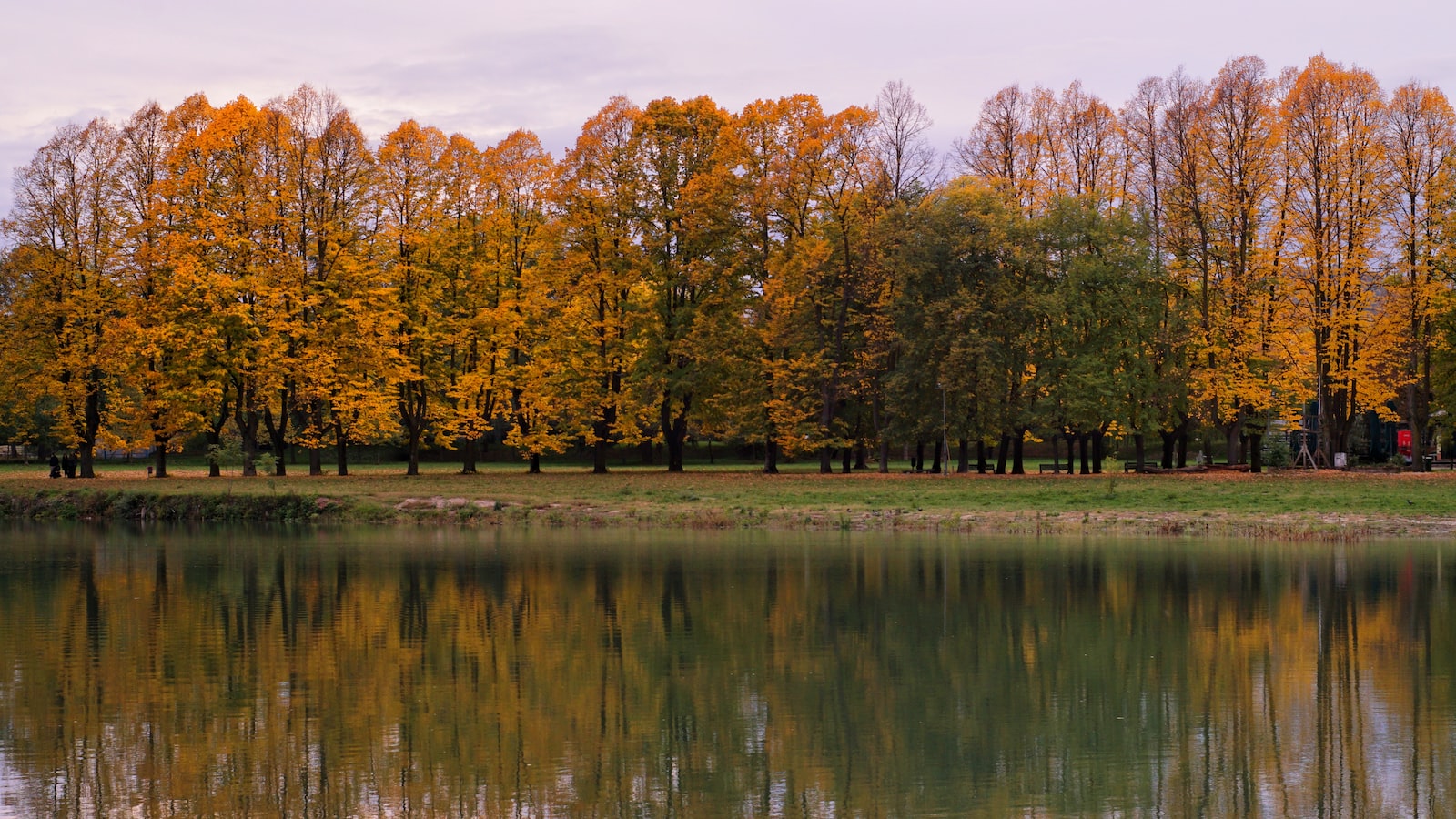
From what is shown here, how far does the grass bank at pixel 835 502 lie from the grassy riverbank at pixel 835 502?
6cm

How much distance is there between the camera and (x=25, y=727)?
46.5ft

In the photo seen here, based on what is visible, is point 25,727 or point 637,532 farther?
point 637,532

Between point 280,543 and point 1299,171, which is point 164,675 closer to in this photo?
point 280,543

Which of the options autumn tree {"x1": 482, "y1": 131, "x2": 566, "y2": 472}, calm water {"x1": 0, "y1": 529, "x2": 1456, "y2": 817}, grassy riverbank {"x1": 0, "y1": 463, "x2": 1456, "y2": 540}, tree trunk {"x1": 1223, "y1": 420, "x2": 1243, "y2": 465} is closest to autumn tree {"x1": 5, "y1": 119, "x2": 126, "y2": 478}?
grassy riverbank {"x1": 0, "y1": 463, "x2": 1456, "y2": 540}

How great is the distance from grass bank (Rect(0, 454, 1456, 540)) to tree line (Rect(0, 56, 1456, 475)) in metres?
5.18

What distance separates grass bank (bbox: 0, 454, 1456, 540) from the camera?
39.5 metres

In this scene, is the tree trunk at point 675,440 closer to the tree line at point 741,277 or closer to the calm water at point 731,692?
the tree line at point 741,277

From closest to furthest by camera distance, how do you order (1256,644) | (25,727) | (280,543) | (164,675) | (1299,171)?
(25,727), (164,675), (1256,644), (280,543), (1299,171)

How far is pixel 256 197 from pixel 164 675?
45.1 metres

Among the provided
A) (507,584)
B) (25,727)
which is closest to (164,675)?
(25,727)

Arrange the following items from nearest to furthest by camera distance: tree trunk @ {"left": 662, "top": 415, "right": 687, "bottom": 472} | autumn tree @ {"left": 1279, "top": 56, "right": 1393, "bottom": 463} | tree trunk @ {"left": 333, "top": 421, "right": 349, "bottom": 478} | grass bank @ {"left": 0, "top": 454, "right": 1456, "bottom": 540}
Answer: grass bank @ {"left": 0, "top": 454, "right": 1456, "bottom": 540}, autumn tree @ {"left": 1279, "top": 56, "right": 1393, "bottom": 463}, tree trunk @ {"left": 333, "top": 421, "right": 349, "bottom": 478}, tree trunk @ {"left": 662, "top": 415, "right": 687, "bottom": 472}

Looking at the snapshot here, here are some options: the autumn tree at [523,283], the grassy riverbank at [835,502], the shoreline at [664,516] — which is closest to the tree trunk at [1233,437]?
the grassy riverbank at [835,502]

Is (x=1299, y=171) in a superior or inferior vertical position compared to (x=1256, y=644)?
superior

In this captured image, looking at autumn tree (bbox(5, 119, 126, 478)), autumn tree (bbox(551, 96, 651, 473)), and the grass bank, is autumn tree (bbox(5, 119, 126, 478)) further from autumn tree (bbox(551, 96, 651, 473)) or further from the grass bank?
autumn tree (bbox(551, 96, 651, 473))
